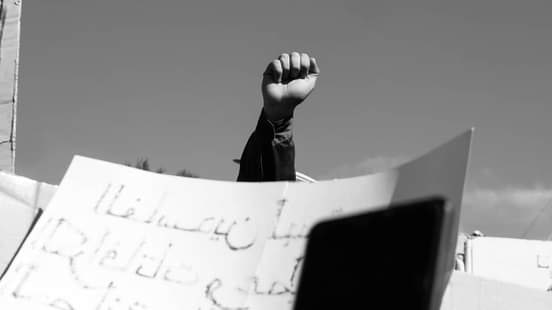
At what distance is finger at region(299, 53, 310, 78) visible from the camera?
311 cm

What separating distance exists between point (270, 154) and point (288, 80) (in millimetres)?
449

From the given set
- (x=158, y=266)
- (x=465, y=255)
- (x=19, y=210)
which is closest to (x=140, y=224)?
(x=158, y=266)

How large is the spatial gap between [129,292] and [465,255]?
795 inches

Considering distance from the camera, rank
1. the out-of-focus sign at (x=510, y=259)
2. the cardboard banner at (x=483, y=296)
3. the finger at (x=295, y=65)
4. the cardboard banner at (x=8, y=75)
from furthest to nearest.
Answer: the out-of-focus sign at (x=510, y=259) → the cardboard banner at (x=483, y=296) → the cardboard banner at (x=8, y=75) → the finger at (x=295, y=65)

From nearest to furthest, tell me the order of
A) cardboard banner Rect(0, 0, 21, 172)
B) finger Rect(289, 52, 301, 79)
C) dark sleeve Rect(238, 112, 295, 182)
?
finger Rect(289, 52, 301, 79) → dark sleeve Rect(238, 112, 295, 182) → cardboard banner Rect(0, 0, 21, 172)

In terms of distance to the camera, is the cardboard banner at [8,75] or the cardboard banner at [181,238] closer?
the cardboard banner at [181,238]

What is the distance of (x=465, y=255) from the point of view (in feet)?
69.6

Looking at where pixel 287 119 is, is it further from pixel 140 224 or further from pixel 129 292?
pixel 129 292

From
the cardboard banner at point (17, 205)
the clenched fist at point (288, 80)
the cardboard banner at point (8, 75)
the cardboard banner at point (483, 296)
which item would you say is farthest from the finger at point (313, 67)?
the cardboard banner at point (483, 296)

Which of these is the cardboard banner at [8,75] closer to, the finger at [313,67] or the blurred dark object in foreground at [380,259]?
the finger at [313,67]

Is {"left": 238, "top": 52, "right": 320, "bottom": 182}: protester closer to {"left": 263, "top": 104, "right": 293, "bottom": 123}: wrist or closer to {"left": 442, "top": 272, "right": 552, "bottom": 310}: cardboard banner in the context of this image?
{"left": 263, "top": 104, "right": 293, "bottom": 123}: wrist

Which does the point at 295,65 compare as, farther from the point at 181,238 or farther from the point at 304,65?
the point at 181,238

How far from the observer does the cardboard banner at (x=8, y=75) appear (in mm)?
3967

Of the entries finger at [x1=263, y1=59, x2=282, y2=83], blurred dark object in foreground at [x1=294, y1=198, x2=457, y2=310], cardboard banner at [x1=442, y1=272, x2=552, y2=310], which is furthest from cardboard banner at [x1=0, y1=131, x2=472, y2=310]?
cardboard banner at [x1=442, y1=272, x2=552, y2=310]
